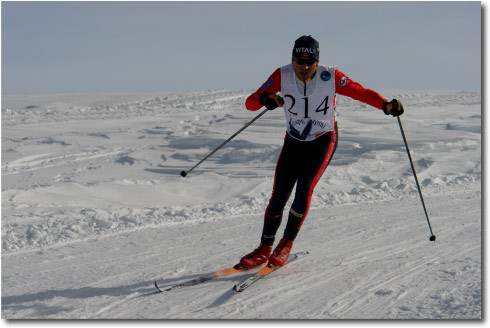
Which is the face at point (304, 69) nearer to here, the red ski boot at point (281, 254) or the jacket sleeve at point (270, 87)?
the jacket sleeve at point (270, 87)

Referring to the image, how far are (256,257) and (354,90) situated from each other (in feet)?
5.79

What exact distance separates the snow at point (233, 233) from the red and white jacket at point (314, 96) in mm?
1324

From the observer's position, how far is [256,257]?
472 centimetres

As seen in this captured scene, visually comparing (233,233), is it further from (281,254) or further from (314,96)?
(314,96)

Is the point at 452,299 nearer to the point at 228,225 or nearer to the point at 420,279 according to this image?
the point at 420,279

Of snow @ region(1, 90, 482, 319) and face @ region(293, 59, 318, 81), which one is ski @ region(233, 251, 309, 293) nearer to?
snow @ region(1, 90, 482, 319)

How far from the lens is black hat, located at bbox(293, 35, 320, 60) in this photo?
4.27m

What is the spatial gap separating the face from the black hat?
61mm

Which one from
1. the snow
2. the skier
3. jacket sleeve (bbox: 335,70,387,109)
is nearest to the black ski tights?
the skier

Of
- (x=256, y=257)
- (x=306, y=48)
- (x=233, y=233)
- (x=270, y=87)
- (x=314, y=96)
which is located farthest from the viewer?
(x=233, y=233)

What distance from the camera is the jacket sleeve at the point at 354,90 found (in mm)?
4422

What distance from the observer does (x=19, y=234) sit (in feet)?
20.6

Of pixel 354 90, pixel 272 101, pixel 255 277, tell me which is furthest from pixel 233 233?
pixel 354 90

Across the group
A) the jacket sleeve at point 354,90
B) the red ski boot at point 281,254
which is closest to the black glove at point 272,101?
the jacket sleeve at point 354,90
